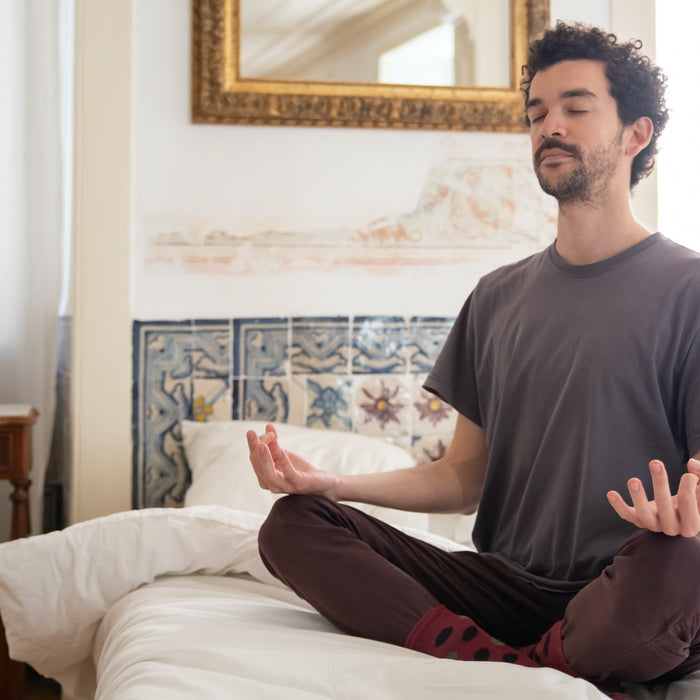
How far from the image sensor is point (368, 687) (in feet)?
3.63

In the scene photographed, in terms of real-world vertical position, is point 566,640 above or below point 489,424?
below

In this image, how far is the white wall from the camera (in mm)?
2527

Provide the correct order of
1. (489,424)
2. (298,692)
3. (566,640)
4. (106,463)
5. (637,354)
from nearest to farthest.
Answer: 1. (298,692)
2. (566,640)
3. (637,354)
4. (489,424)
5. (106,463)

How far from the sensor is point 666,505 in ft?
3.61

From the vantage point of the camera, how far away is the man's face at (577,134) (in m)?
1.63

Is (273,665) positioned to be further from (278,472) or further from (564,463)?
(564,463)

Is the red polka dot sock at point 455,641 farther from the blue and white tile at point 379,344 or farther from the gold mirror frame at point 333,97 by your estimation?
the gold mirror frame at point 333,97

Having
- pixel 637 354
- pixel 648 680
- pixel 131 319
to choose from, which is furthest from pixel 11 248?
pixel 648 680

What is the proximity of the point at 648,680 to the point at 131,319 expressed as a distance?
1.70 meters

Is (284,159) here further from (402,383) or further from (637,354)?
(637,354)

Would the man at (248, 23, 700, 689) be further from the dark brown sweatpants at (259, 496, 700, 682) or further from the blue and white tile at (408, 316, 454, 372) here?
the blue and white tile at (408, 316, 454, 372)

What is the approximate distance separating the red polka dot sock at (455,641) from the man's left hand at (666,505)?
0.28 meters

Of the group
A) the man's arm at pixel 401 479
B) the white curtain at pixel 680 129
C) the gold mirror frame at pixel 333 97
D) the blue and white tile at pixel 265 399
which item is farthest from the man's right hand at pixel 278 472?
the white curtain at pixel 680 129

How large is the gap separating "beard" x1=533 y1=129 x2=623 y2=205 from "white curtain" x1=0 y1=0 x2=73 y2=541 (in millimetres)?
1629
